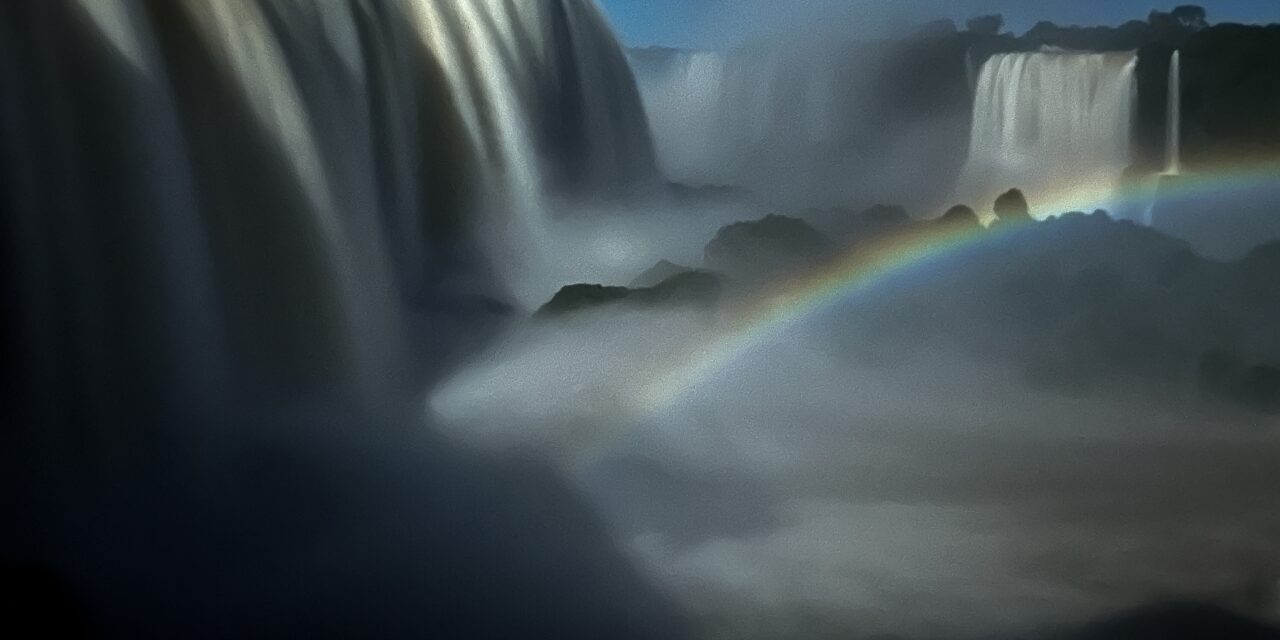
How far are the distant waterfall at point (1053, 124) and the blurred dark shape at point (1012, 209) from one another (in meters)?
0.79

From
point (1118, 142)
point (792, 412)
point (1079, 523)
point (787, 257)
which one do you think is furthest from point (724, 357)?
point (1118, 142)

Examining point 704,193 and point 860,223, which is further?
point 704,193

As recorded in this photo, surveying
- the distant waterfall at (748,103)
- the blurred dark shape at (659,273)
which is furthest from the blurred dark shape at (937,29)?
the blurred dark shape at (659,273)

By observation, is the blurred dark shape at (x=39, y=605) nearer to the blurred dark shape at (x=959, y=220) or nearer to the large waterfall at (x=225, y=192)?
the large waterfall at (x=225, y=192)

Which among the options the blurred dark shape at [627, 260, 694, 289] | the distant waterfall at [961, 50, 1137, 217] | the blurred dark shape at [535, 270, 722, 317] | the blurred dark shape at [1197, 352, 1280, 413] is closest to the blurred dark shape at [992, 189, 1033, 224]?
the distant waterfall at [961, 50, 1137, 217]

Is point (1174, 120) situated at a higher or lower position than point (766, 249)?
higher

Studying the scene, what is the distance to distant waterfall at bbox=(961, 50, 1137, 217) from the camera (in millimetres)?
5539

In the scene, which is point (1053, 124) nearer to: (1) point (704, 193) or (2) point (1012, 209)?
(2) point (1012, 209)

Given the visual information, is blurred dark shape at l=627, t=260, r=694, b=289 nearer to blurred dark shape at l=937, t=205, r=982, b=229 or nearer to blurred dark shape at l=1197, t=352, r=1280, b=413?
blurred dark shape at l=937, t=205, r=982, b=229

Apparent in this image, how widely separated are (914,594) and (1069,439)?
1063 mm

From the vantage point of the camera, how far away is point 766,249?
3.82 m

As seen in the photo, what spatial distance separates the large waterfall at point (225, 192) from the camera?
1.57 meters

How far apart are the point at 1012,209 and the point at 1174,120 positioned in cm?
113

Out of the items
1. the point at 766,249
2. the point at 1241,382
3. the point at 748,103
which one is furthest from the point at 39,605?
the point at 748,103
